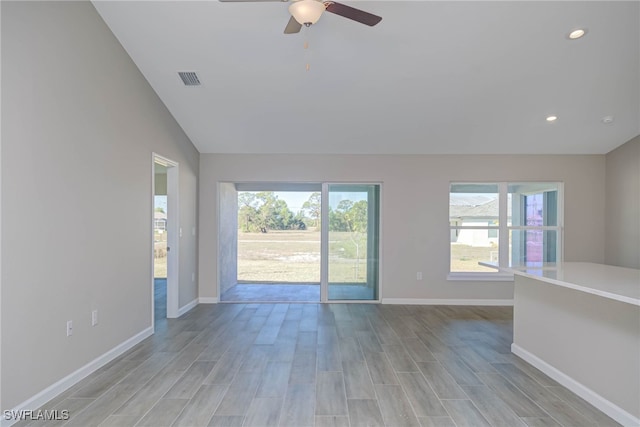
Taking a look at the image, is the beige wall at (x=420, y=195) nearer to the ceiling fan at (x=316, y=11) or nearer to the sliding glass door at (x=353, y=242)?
the sliding glass door at (x=353, y=242)

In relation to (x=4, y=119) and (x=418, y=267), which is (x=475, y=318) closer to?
(x=418, y=267)

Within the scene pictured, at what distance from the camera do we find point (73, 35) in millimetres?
2527

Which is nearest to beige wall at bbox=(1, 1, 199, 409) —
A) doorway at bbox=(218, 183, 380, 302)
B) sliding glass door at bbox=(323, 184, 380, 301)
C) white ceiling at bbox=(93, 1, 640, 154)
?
white ceiling at bbox=(93, 1, 640, 154)

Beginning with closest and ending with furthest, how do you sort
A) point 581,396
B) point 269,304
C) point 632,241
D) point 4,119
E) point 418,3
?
point 4,119 < point 581,396 < point 418,3 < point 632,241 < point 269,304

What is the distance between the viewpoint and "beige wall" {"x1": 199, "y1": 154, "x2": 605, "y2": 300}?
198 inches

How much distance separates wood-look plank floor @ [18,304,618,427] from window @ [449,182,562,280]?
1369mm

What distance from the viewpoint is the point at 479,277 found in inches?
199

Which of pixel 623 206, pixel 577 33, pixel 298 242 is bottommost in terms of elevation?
pixel 298 242

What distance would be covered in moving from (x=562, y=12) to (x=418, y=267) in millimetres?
3515

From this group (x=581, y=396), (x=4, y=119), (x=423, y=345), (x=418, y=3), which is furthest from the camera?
(x=423, y=345)

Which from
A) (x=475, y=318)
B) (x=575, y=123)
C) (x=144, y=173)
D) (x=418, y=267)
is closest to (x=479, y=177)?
(x=575, y=123)

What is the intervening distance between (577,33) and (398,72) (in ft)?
5.10

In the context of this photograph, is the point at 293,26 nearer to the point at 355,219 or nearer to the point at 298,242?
the point at 355,219

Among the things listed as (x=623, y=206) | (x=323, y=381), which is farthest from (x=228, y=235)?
(x=623, y=206)
